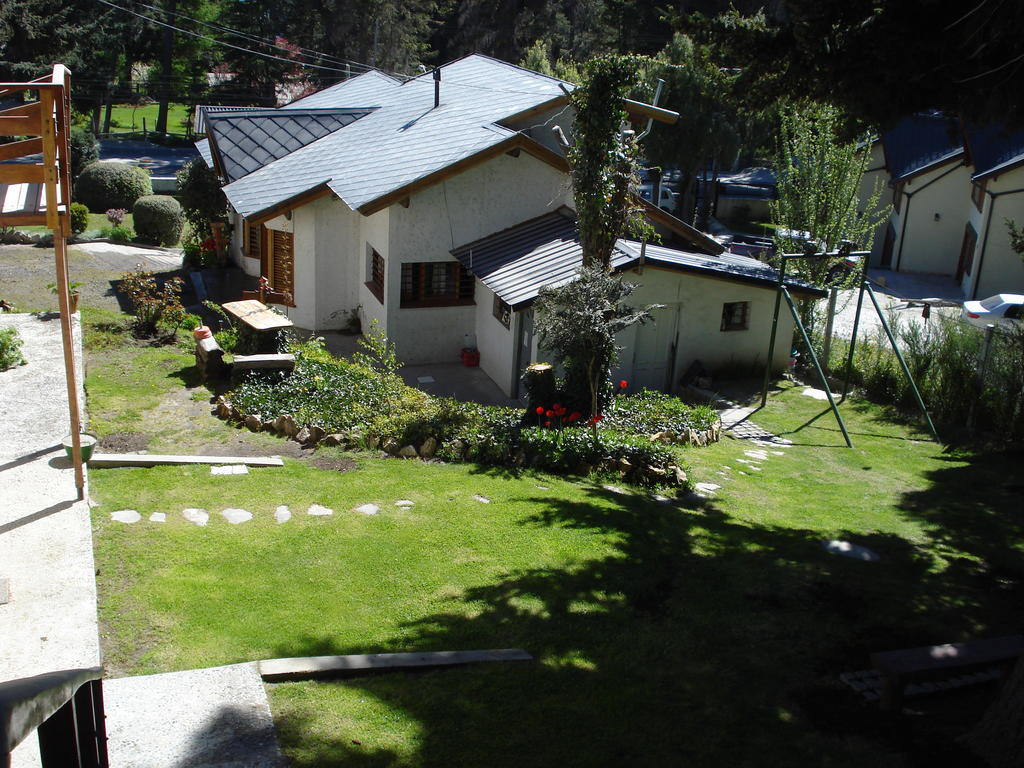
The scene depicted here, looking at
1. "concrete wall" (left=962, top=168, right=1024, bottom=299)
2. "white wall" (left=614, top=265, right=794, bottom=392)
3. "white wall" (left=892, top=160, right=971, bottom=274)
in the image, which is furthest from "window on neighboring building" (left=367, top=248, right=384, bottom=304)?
"white wall" (left=892, top=160, right=971, bottom=274)

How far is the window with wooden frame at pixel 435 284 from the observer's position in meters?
19.4

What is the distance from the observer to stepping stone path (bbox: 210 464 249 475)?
10938 mm

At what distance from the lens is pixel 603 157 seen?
14578 millimetres

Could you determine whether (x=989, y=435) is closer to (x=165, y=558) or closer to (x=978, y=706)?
(x=978, y=706)

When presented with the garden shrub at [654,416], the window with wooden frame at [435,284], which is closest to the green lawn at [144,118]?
the window with wooden frame at [435,284]

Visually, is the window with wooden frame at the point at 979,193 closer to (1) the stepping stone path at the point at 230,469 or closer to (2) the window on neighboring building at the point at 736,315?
(2) the window on neighboring building at the point at 736,315

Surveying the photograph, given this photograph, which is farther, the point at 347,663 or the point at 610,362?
the point at 610,362

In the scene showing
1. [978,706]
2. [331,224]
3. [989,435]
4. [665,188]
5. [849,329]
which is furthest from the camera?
[665,188]

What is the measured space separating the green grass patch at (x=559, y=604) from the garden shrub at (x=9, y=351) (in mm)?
5107

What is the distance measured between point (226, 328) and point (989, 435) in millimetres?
15066

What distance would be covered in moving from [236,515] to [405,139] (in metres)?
13.8

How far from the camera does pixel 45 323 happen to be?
16969mm

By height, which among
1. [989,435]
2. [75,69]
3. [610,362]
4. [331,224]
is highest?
[75,69]

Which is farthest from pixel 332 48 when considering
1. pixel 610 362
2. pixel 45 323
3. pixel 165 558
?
pixel 165 558
